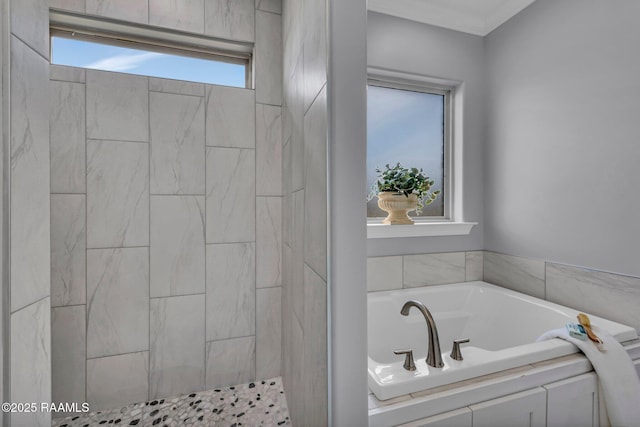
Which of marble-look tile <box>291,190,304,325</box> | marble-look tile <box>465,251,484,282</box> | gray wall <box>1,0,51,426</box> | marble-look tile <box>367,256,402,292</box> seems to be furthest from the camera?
marble-look tile <box>465,251,484,282</box>

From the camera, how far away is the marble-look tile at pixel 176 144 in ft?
5.21

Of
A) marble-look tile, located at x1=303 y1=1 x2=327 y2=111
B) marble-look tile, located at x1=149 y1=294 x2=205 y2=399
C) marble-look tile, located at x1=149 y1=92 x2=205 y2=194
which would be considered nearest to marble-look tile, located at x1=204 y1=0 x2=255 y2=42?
marble-look tile, located at x1=149 y1=92 x2=205 y2=194

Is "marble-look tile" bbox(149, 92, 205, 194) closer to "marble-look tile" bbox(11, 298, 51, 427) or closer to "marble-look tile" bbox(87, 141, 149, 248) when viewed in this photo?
"marble-look tile" bbox(87, 141, 149, 248)

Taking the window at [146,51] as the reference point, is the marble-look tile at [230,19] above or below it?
above

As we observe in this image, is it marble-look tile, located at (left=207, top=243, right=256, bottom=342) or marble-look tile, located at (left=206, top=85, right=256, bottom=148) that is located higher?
marble-look tile, located at (left=206, top=85, right=256, bottom=148)

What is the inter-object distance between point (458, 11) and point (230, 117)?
1.85 meters

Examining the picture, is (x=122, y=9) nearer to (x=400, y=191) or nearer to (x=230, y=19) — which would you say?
(x=230, y=19)

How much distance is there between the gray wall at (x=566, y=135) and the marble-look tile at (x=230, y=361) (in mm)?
1913

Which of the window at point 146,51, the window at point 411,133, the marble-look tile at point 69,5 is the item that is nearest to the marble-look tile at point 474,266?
the window at point 411,133

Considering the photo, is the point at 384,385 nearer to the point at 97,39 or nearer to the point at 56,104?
the point at 56,104

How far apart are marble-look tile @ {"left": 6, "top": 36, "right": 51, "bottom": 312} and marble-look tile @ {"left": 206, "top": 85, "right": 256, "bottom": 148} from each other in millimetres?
969

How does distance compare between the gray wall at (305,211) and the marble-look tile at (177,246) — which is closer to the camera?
the gray wall at (305,211)

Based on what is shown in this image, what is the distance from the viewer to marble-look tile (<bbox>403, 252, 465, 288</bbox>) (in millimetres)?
2129

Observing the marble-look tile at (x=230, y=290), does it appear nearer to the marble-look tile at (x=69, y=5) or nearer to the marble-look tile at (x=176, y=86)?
the marble-look tile at (x=176, y=86)
